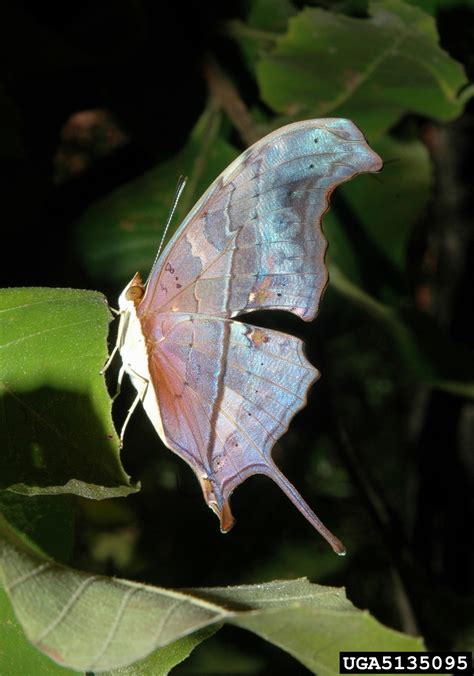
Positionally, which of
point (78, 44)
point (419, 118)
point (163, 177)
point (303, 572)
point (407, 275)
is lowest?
point (303, 572)

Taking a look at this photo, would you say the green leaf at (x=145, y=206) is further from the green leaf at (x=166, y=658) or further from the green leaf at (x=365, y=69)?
the green leaf at (x=166, y=658)

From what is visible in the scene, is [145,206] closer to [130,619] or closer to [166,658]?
[166,658]

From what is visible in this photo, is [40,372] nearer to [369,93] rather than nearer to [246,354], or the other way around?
[246,354]

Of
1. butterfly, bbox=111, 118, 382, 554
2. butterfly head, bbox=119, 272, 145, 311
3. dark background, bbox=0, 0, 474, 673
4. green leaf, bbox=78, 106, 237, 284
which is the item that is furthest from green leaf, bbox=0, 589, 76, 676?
green leaf, bbox=78, 106, 237, 284

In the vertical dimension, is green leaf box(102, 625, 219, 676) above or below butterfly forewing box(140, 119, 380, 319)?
below

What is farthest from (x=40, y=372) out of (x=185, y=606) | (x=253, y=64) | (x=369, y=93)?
(x=253, y=64)

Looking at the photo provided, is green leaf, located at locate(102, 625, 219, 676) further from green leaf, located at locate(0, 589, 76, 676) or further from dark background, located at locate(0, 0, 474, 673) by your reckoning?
dark background, located at locate(0, 0, 474, 673)

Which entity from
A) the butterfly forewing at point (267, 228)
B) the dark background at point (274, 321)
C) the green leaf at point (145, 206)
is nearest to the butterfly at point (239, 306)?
the butterfly forewing at point (267, 228)
